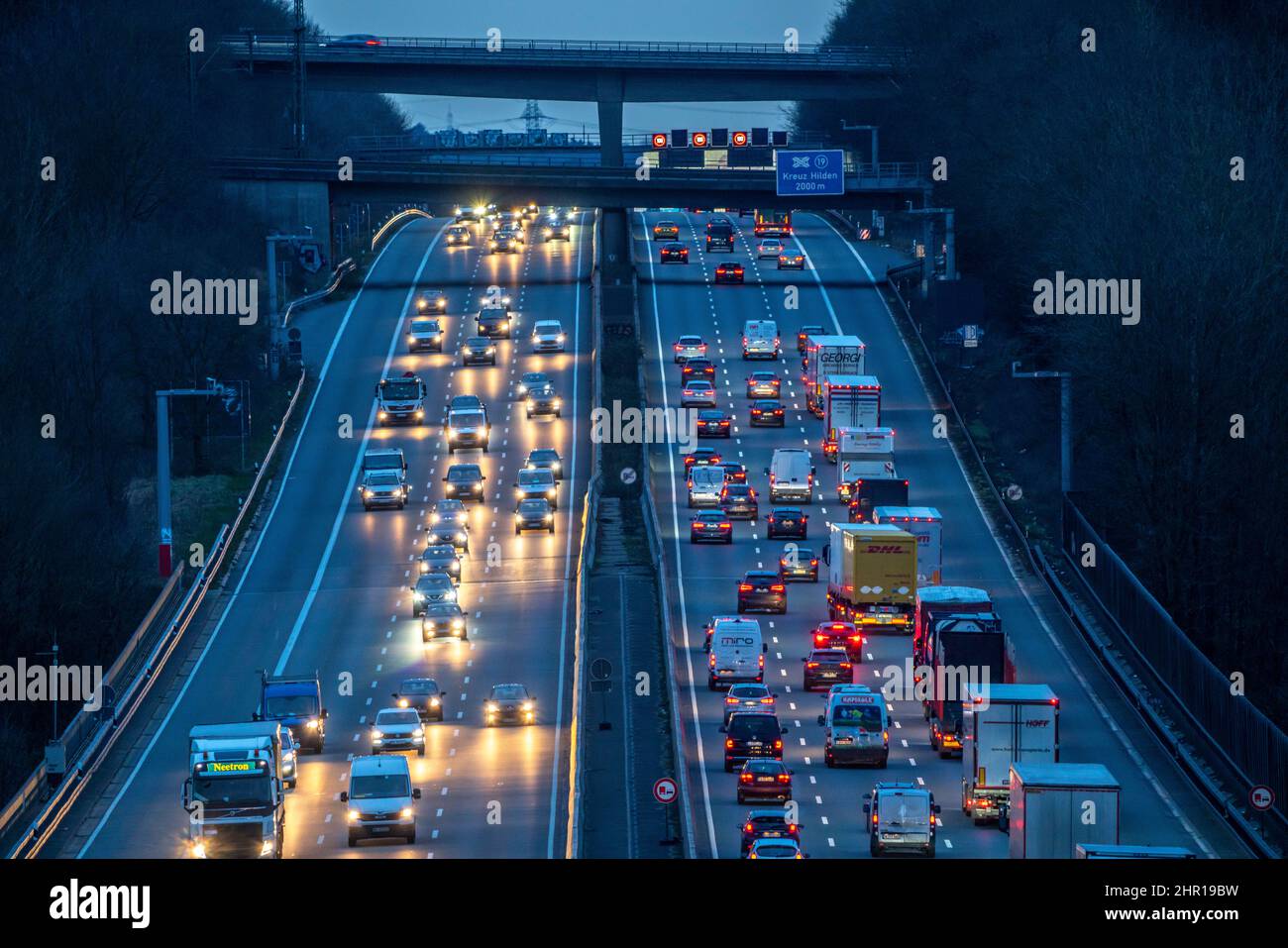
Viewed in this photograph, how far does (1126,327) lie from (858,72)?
7809cm

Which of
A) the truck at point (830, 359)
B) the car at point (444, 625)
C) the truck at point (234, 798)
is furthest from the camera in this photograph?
the truck at point (830, 359)

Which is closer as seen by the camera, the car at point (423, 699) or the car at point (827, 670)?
the car at point (423, 699)

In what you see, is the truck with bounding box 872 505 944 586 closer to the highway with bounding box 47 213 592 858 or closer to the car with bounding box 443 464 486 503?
the highway with bounding box 47 213 592 858

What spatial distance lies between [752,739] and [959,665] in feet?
17.1

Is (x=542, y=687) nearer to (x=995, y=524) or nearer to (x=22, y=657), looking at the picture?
(x=22, y=657)

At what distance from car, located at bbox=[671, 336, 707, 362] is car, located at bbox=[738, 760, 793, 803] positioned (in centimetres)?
5499

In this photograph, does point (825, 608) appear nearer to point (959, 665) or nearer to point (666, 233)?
point (959, 665)

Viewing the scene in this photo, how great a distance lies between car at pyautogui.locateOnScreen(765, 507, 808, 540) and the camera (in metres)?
69.2

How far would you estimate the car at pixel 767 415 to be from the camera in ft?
283

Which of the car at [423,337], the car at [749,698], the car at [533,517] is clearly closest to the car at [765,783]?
the car at [749,698]

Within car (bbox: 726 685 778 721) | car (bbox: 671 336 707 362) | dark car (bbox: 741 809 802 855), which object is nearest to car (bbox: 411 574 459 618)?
car (bbox: 726 685 778 721)

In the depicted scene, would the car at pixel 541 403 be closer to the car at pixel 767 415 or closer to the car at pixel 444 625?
the car at pixel 767 415

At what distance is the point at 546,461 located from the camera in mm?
77625

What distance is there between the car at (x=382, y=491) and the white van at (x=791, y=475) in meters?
12.9
